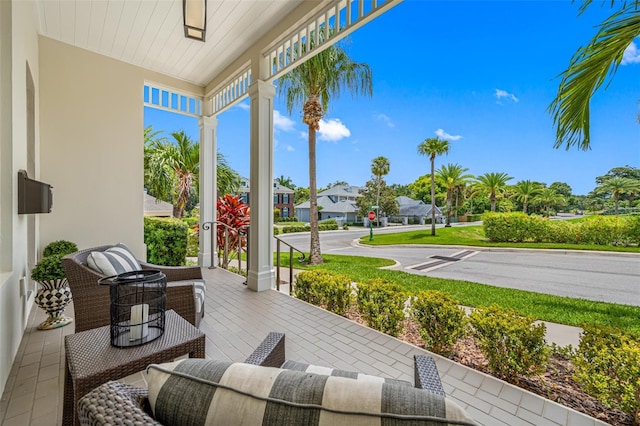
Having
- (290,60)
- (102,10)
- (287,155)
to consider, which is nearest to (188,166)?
(102,10)

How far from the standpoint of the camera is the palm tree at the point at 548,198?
17.9 feet

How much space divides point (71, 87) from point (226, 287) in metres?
3.87

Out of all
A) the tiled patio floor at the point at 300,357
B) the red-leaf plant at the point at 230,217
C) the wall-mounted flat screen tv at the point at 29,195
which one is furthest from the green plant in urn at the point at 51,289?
the red-leaf plant at the point at 230,217

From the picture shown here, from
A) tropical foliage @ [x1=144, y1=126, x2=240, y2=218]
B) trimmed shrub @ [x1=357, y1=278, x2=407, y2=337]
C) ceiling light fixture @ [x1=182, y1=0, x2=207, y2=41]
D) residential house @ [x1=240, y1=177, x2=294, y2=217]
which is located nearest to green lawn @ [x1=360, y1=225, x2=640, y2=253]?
trimmed shrub @ [x1=357, y1=278, x2=407, y2=337]

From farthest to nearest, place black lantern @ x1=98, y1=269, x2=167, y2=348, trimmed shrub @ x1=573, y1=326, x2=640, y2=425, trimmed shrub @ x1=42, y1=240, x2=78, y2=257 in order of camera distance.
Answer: trimmed shrub @ x1=42, y1=240, x2=78, y2=257
trimmed shrub @ x1=573, y1=326, x2=640, y2=425
black lantern @ x1=98, y1=269, x2=167, y2=348

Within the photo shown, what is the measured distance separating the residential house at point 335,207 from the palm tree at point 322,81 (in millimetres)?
21211

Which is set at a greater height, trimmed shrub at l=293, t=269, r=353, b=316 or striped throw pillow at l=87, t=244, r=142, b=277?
striped throw pillow at l=87, t=244, r=142, b=277

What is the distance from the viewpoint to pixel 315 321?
120 inches

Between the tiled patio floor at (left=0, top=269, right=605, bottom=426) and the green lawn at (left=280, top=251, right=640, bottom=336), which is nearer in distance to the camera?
the tiled patio floor at (left=0, top=269, right=605, bottom=426)

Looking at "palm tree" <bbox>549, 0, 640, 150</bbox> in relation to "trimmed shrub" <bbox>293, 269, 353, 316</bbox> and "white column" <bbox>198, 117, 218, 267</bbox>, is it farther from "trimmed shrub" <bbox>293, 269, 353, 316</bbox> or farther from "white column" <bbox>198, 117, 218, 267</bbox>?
"white column" <bbox>198, 117, 218, 267</bbox>

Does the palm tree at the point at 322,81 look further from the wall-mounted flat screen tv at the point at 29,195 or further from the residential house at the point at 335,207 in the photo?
the residential house at the point at 335,207

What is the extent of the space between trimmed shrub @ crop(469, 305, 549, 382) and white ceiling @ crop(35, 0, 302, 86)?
386cm

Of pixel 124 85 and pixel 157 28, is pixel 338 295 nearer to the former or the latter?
pixel 157 28

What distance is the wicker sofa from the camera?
50 centimetres
